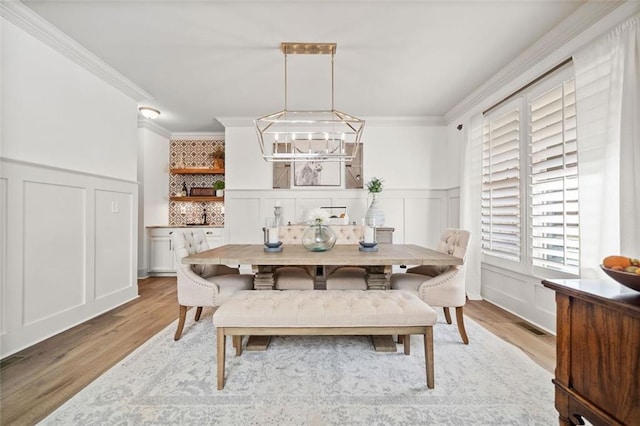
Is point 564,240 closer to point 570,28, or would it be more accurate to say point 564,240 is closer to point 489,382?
point 489,382

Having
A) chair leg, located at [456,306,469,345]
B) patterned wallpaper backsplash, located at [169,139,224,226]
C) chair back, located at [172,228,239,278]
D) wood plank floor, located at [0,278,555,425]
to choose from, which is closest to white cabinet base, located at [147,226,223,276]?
patterned wallpaper backsplash, located at [169,139,224,226]

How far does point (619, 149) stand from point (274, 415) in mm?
2704

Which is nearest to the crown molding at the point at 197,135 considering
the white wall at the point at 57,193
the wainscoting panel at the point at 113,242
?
the white wall at the point at 57,193

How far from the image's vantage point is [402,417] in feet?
4.53

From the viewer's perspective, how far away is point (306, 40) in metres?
2.41

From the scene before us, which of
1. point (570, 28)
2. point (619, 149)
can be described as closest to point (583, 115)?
point (619, 149)

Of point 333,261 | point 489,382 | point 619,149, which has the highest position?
point 619,149

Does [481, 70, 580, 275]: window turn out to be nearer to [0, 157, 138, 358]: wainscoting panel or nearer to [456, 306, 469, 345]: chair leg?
[456, 306, 469, 345]: chair leg

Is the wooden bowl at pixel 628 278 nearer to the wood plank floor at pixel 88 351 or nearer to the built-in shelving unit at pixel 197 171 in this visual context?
the wood plank floor at pixel 88 351

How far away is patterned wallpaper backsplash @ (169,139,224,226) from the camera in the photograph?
520cm

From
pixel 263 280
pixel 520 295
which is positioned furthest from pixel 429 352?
pixel 520 295

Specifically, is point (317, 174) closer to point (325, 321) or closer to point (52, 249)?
point (325, 321)

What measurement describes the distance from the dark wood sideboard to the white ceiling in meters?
2.11

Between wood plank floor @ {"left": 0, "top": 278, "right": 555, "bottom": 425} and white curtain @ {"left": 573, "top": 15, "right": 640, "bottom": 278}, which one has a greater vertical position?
white curtain @ {"left": 573, "top": 15, "right": 640, "bottom": 278}
